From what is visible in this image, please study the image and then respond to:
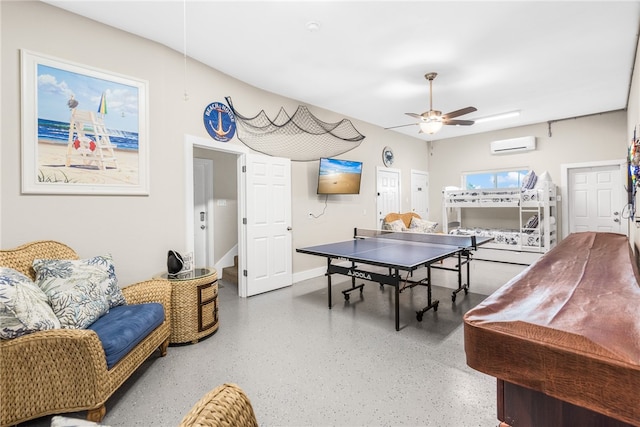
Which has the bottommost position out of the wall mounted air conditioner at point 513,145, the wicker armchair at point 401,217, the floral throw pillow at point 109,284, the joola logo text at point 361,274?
the joola logo text at point 361,274

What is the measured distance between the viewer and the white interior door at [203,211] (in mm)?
4996

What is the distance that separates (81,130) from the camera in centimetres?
260

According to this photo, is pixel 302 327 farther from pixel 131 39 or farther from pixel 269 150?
pixel 131 39

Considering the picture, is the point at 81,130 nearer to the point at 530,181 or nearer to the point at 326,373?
the point at 326,373

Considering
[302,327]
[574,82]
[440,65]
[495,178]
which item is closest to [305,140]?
[440,65]

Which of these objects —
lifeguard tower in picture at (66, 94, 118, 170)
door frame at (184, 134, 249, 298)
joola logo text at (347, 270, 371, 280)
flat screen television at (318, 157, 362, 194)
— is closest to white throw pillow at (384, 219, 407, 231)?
flat screen television at (318, 157, 362, 194)

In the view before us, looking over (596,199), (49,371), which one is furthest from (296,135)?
(596,199)

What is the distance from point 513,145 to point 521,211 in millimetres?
1569

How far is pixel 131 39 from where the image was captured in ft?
9.60

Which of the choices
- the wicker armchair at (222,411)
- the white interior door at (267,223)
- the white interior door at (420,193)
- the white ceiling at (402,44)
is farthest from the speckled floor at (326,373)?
the white interior door at (420,193)

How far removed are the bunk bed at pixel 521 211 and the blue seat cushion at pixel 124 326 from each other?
614 centimetres

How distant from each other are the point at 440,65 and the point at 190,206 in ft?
11.3

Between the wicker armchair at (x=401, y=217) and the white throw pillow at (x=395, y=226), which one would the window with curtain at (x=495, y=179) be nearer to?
the wicker armchair at (x=401, y=217)

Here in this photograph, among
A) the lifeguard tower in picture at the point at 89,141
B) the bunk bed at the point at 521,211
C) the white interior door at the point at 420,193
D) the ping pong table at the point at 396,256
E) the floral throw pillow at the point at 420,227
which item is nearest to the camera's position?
the lifeguard tower in picture at the point at 89,141
